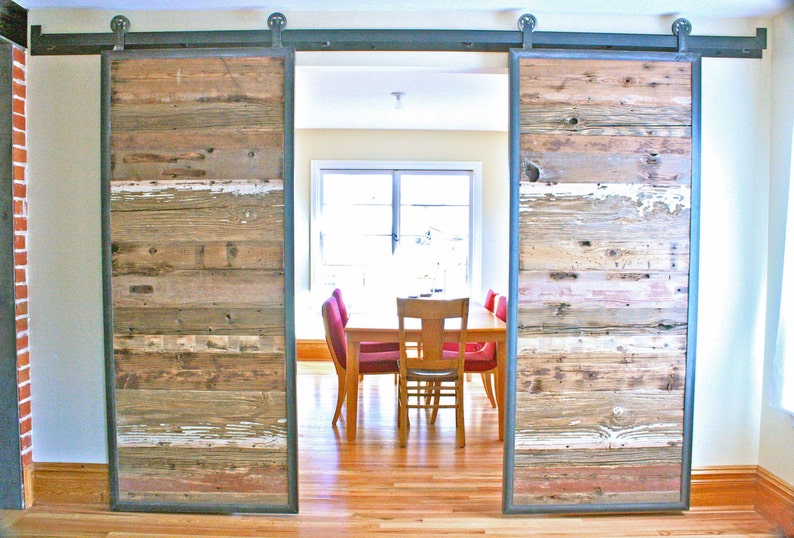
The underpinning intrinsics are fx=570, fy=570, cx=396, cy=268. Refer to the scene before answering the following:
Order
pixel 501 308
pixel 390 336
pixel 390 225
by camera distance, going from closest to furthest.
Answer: pixel 390 336
pixel 501 308
pixel 390 225

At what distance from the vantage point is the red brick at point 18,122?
8.41 feet

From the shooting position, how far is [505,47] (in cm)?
259

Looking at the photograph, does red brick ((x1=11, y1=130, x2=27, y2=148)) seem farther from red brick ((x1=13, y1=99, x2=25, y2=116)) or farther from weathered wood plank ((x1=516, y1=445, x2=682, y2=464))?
weathered wood plank ((x1=516, y1=445, x2=682, y2=464))

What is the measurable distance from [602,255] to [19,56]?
2.78 meters

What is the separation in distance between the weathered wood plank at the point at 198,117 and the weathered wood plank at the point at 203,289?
2.09 feet

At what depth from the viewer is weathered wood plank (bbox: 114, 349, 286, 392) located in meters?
2.58

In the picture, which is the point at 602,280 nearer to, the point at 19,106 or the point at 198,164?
the point at 198,164

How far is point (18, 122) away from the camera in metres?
2.59

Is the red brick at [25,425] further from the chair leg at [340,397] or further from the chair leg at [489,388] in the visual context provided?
the chair leg at [489,388]

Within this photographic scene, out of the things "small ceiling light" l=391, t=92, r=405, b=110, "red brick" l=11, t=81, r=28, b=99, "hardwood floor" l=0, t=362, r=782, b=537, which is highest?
"small ceiling light" l=391, t=92, r=405, b=110

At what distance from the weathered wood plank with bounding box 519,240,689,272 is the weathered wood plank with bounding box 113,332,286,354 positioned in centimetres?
121

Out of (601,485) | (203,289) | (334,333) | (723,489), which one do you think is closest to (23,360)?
(203,289)

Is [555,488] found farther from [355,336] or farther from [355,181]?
[355,181]

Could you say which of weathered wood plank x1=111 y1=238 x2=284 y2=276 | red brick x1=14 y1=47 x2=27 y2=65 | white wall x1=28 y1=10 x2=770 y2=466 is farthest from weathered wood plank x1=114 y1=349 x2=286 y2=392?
red brick x1=14 y1=47 x2=27 y2=65
